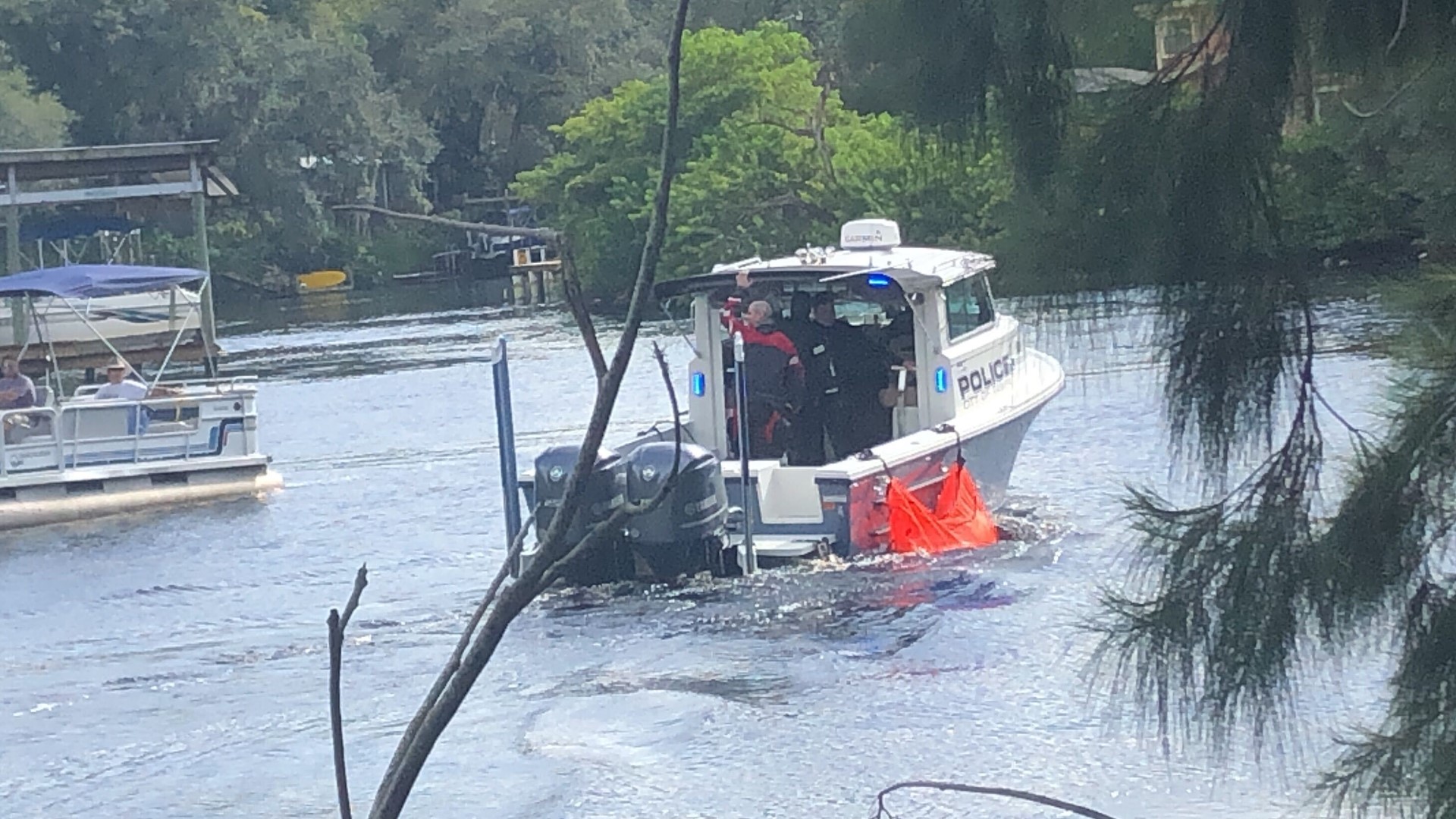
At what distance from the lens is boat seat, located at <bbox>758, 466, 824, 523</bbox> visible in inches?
569

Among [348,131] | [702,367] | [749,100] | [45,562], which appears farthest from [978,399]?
[348,131]

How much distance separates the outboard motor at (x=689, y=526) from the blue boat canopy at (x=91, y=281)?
37.2 feet

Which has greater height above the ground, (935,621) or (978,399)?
(978,399)

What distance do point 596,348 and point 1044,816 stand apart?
27.1 feet

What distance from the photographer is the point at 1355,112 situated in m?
3.79

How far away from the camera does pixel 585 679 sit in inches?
519

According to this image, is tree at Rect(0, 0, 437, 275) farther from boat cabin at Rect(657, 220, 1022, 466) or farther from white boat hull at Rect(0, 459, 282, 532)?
boat cabin at Rect(657, 220, 1022, 466)

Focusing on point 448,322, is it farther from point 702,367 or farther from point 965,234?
point 965,234

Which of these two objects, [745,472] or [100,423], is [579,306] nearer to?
[745,472]

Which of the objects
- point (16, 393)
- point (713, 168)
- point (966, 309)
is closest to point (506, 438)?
point (966, 309)

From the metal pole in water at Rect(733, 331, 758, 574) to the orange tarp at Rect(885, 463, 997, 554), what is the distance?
3.12 feet

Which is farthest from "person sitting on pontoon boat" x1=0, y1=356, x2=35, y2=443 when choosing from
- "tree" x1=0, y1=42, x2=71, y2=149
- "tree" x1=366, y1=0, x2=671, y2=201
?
"tree" x1=366, y1=0, x2=671, y2=201

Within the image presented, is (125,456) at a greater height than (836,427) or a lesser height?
lesser

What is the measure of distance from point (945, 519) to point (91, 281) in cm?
1173
